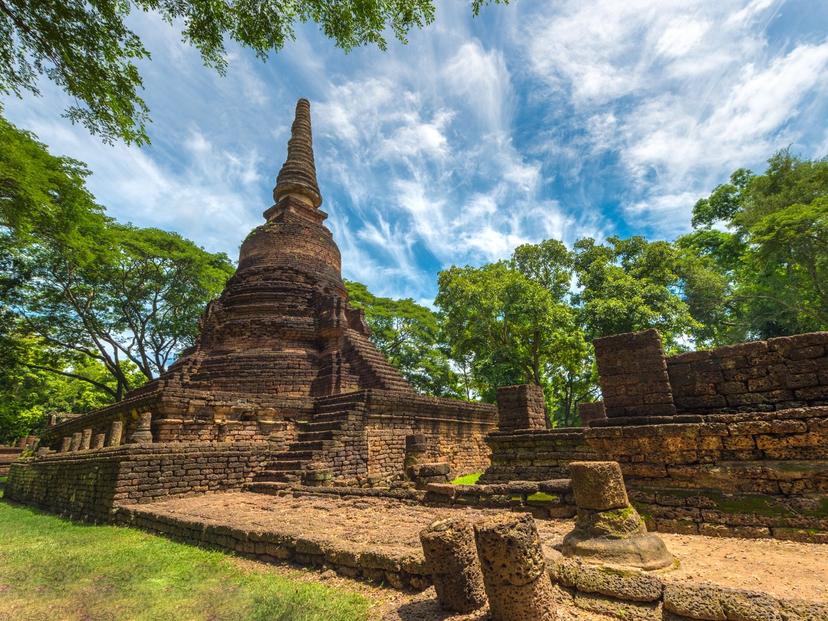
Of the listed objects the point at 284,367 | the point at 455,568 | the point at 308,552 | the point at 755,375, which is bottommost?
the point at 308,552

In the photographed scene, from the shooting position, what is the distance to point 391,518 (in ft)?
18.2

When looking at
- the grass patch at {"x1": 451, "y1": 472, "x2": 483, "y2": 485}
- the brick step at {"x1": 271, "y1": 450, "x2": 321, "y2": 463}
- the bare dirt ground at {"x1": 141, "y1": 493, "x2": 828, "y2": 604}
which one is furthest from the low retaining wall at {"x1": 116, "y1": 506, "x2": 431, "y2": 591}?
the grass patch at {"x1": 451, "y1": 472, "x2": 483, "y2": 485}

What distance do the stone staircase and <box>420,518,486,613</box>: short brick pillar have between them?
6.31 metres

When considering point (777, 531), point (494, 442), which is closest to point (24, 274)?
point (494, 442)

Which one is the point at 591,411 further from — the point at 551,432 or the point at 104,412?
the point at 104,412

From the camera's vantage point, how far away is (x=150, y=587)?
12.3 feet

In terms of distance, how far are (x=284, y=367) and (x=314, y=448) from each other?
5556 mm

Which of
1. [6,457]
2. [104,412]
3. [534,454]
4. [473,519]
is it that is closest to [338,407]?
[534,454]

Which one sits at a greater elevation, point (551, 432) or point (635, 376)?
point (635, 376)

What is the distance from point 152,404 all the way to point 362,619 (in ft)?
29.2

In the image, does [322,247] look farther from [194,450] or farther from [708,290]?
[708,290]

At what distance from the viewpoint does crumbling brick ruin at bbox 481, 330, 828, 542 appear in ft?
13.1

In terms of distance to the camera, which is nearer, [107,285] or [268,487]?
[268,487]

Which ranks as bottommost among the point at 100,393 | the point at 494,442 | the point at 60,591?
the point at 60,591
